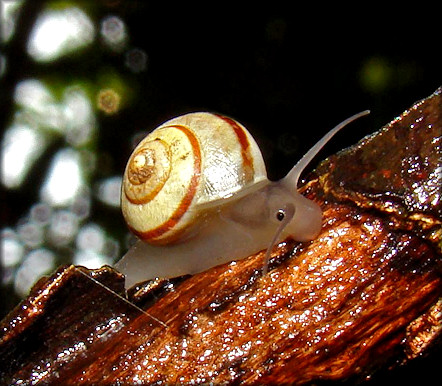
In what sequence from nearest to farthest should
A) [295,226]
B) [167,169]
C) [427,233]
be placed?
[427,233] < [295,226] < [167,169]

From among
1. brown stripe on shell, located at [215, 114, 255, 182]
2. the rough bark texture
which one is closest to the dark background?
brown stripe on shell, located at [215, 114, 255, 182]

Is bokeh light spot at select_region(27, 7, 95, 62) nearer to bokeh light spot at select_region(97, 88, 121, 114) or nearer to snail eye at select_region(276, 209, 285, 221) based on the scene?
bokeh light spot at select_region(97, 88, 121, 114)

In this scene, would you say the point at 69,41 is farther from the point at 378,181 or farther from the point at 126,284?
the point at 378,181

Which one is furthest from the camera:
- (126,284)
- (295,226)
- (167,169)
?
(167,169)

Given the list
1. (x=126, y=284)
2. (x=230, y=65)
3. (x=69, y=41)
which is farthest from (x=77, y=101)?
(x=126, y=284)

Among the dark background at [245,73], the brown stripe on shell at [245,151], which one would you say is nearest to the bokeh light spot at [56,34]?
the dark background at [245,73]
